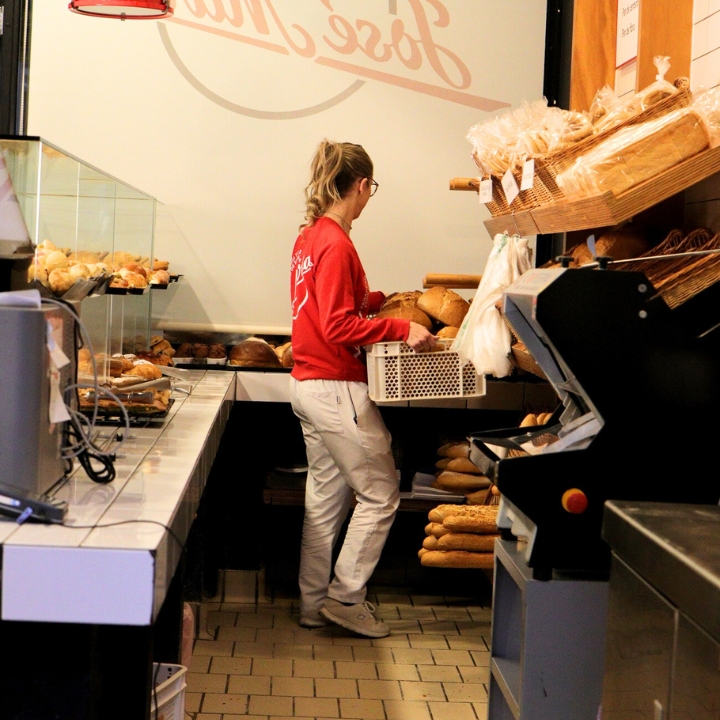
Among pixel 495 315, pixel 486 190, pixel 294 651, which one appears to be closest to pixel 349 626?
pixel 294 651

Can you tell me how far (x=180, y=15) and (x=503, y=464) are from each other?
3667 millimetres

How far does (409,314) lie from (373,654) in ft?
4.58

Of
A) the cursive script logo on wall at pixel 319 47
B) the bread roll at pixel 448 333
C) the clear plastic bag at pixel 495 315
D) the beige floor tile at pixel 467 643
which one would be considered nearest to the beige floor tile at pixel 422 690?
the beige floor tile at pixel 467 643

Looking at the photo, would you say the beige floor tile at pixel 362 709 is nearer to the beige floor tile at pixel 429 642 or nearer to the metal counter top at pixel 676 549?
the beige floor tile at pixel 429 642

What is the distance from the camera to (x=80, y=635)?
1747mm

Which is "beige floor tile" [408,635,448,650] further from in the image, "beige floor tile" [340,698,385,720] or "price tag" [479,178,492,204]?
"price tag" [479,178,492,204]

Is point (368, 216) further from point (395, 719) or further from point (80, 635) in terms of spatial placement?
point (80, 635)

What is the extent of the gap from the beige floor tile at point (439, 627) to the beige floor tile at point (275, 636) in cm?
58

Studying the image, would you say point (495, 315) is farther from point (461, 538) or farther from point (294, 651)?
point (294, 651)

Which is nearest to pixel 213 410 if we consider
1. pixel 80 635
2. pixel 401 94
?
pixel 80 635

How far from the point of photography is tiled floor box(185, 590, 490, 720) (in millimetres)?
3322

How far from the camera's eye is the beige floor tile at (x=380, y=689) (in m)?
3.43

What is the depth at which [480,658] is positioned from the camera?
3844mm

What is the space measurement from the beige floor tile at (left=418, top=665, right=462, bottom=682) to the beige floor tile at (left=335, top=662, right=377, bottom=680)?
0.19 meters
